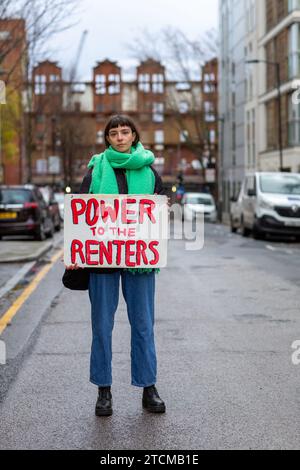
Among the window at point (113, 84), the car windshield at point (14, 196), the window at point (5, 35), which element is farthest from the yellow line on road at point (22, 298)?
the window at point (113, 84)

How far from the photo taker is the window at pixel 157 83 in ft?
398

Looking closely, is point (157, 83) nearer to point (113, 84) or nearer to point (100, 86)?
point (113, 84)

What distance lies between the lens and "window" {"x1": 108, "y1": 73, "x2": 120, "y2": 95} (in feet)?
404

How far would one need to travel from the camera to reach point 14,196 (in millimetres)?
26734

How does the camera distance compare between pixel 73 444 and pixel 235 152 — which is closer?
pixel 73 444

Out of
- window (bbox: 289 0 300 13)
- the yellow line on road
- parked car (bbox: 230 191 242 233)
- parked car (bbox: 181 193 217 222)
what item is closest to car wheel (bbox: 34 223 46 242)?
parked car (bbox: 230 191 242 233)

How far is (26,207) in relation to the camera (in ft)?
86.9

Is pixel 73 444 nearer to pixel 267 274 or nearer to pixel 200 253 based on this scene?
pixel 267 274

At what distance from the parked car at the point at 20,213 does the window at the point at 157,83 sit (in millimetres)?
95800

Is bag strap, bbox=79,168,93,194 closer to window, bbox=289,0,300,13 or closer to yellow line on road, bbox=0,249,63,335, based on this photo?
yellow line on road, bbox=0,249,63,335

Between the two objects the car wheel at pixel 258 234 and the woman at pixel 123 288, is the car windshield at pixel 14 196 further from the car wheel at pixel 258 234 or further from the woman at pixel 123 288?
the woman at pixel 123 288

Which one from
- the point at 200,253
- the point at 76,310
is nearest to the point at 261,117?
the point at 200,253

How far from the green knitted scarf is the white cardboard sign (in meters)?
0.05

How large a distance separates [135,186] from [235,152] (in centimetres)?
6696
